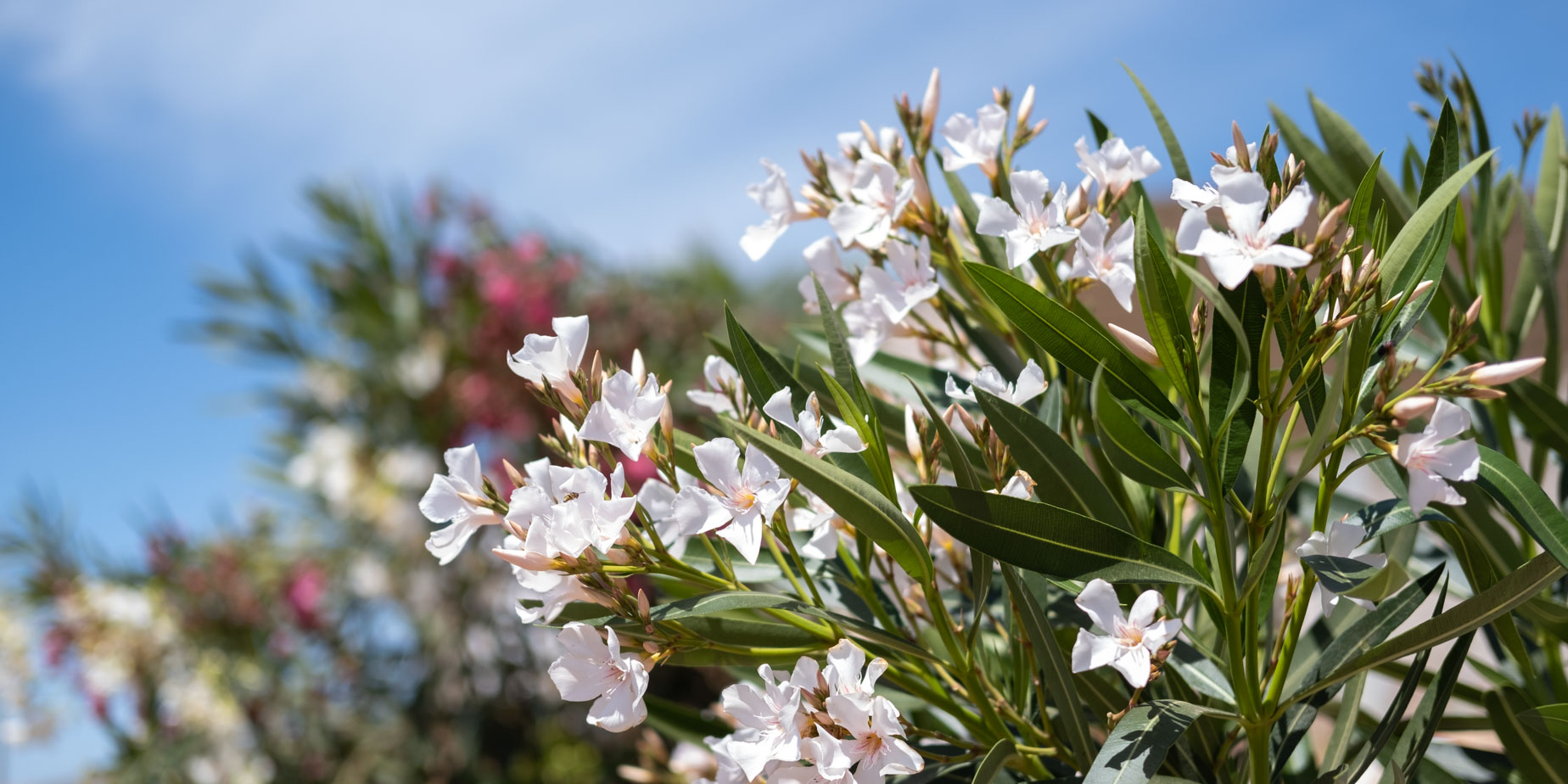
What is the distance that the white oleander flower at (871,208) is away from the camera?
60 cm

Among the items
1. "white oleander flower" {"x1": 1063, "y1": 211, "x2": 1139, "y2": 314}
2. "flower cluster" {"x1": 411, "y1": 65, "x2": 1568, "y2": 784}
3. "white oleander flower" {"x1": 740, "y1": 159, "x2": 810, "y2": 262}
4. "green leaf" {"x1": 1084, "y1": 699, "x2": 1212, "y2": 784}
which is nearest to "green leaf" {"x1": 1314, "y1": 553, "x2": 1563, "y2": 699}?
"flower cluster" {"x1": 411, "y1": 65, "x2": 1568, "y2": 784}

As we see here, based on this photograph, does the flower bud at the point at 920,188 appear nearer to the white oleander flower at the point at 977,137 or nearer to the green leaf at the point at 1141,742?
the white oleander flower at the point at 977,137

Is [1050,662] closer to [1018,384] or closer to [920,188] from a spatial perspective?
[1018,384]

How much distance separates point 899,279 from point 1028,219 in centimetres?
10

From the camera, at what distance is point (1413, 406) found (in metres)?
0.42

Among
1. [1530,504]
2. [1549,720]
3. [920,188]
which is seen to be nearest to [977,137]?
[920,188]

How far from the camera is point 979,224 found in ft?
1.74

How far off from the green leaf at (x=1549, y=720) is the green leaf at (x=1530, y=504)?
0.40ft

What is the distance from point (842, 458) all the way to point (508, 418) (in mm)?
2749

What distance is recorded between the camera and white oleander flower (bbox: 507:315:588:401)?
0.53 meters

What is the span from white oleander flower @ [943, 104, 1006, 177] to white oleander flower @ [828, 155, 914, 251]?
5 cm

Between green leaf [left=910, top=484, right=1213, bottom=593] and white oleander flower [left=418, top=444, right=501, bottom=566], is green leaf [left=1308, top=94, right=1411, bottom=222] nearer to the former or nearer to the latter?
green leaf [left=910, top=484, right=1213, bottom=593]

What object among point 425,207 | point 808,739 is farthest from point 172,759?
point 808,739

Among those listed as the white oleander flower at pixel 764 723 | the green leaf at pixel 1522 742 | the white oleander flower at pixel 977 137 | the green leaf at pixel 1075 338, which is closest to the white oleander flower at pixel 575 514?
the white oleander flower at pixel 764 723
